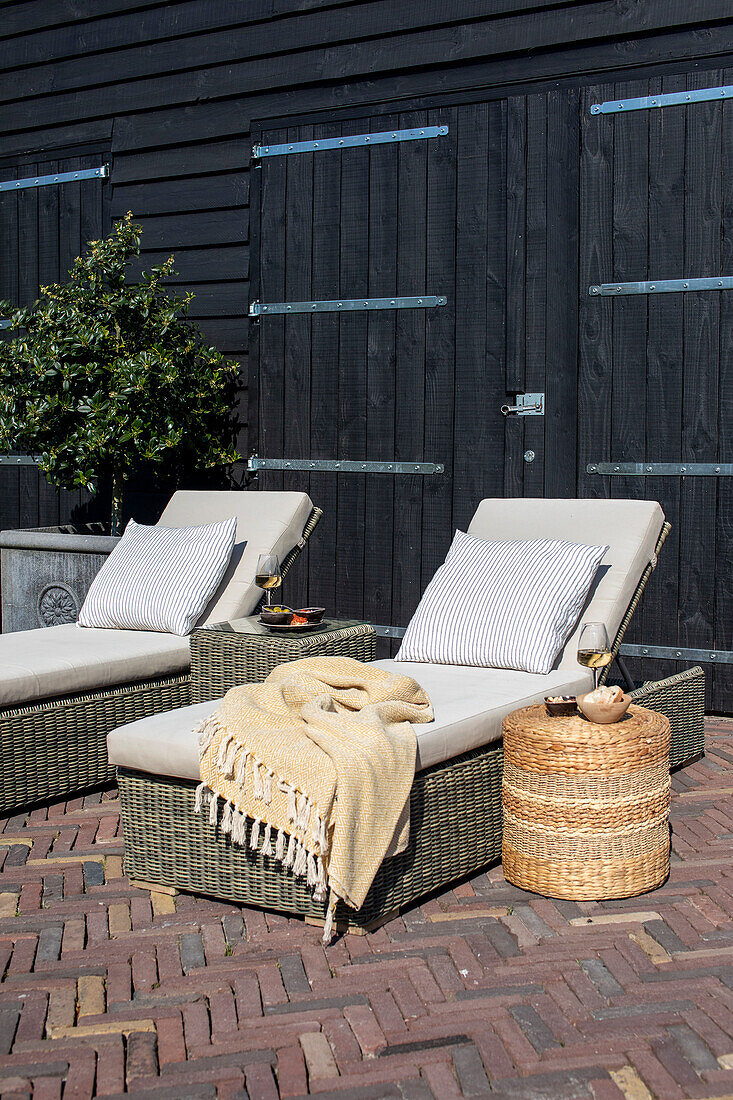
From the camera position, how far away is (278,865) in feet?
7.79

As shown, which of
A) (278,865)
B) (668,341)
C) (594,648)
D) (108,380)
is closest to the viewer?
(278,865)

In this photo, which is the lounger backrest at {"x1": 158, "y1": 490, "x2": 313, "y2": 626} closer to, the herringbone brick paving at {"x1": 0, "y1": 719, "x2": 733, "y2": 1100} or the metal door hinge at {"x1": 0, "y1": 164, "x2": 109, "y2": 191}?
the herringbone brick paving at {"x1": 0, "y1": 719, "x2": 733, "y2": 1100}

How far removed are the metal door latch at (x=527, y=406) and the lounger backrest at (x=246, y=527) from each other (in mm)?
1022

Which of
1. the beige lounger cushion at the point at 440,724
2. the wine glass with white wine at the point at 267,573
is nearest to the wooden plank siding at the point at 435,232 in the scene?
the wine glass with white wine at the point at 267,573

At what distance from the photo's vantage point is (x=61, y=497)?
19.0 feet

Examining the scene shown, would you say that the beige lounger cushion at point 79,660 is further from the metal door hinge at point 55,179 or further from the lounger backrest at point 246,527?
the metal door hinge at point 55,179

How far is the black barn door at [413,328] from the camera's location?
4438mm

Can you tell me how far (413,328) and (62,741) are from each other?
242 cm

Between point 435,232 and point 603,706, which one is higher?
point 435,232

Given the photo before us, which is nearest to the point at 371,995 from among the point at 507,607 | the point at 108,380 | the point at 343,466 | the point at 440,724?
the point at 440,724

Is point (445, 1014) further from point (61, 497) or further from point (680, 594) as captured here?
point (61, 497)

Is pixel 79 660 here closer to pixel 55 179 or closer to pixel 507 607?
pixel 507 607

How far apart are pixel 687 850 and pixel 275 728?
115 cm

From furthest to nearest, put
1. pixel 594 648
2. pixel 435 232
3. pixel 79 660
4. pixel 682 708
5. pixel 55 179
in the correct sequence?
pixel 55 179 < pixel 435 232 < pixel 682 708 < pixel 79 660 < pixel 594 648
